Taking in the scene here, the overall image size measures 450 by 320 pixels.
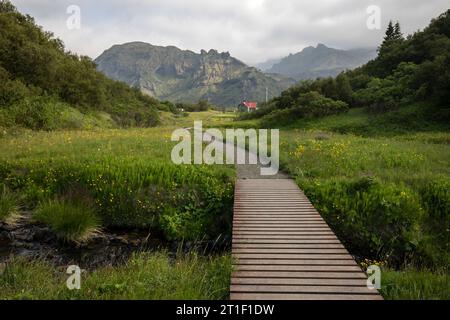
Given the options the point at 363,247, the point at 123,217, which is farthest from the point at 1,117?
the point at 363,247

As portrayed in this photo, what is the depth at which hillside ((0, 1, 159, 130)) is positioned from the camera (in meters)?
28.8

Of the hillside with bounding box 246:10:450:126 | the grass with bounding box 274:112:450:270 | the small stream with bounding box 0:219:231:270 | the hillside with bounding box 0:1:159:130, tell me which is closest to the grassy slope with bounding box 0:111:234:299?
the small stream with bounding box 0:219:231:270

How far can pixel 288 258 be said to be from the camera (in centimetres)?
745

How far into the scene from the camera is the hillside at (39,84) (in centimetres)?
2884

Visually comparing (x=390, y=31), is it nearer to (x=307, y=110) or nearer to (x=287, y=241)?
(x=307, y=110)

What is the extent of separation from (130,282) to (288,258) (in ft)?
10.3

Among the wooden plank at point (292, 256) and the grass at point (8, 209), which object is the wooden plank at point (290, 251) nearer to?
the wooden plank at point (292, 256)

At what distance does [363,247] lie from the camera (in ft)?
35.3

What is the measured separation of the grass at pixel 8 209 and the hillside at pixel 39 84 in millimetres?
16286

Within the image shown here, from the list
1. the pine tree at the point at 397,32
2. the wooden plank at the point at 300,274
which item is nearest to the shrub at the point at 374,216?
the wooden plank at the point at 300,274

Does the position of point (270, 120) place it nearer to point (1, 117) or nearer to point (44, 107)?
point (44, 107)

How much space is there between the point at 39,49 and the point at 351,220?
32.4 meters

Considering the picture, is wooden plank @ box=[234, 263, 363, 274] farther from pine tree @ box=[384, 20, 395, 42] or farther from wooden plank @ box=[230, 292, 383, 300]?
pine tree @ box=[384, 20, 395, 42]

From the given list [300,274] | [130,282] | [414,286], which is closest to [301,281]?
[300,274]
